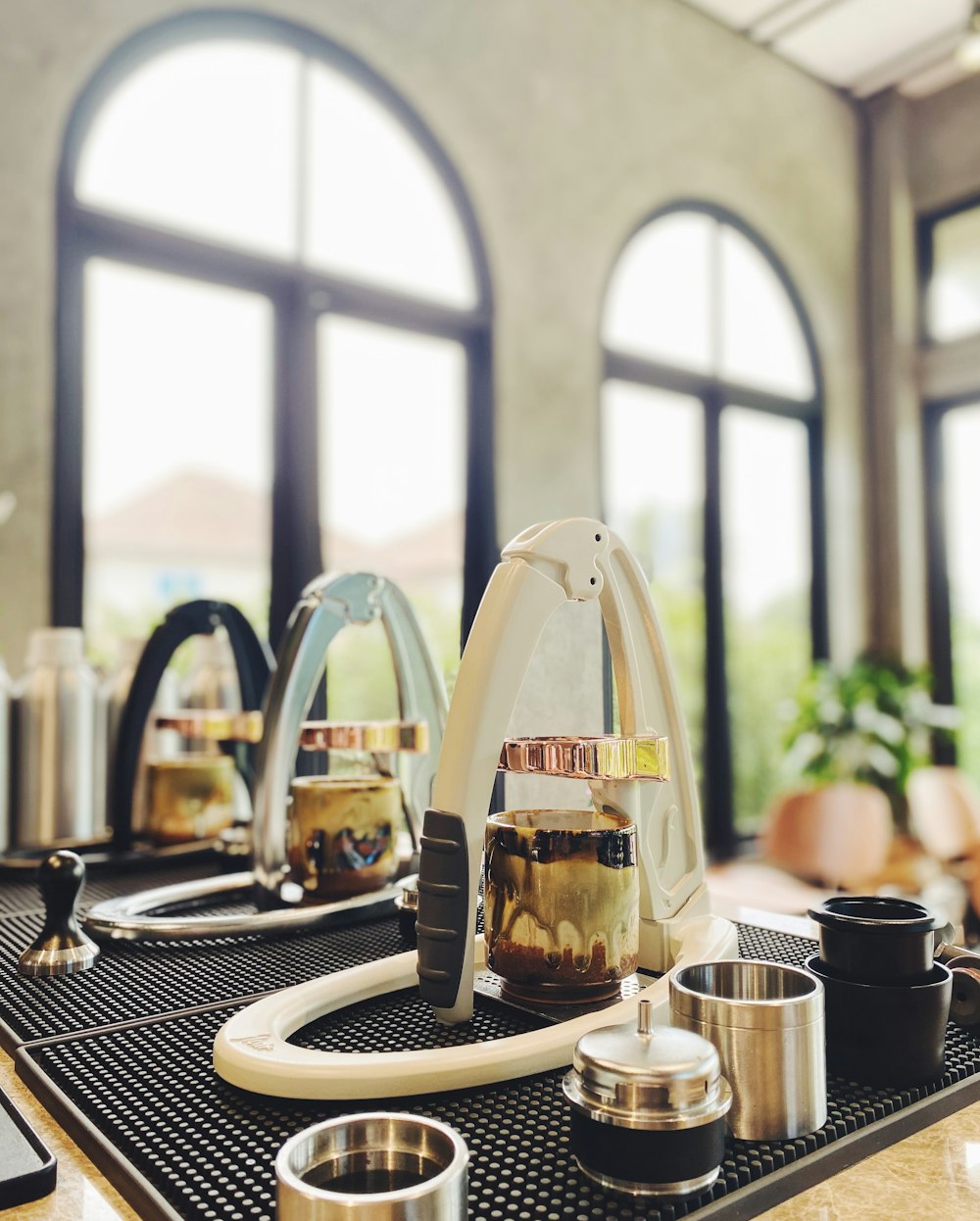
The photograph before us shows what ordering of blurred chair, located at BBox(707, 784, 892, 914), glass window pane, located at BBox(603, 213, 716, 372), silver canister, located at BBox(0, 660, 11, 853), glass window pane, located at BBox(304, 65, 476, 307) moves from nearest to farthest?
1. silver canister, located at BBox(0, 660, 11, 853)
2. glass window pane, located at BBox(304, 65, 476, 307)
3. blurred chair, located at BBox(707, 784, 892, 914)
4. glass window pane, located at BBox(603, 213, 716, 372)

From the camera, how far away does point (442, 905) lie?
712mm

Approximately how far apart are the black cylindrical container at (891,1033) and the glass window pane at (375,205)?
2806 millimetres

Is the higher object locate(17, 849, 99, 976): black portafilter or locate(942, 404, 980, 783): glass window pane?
locate(942, 404, 980, 783): glass window pane

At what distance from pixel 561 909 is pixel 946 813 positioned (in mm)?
3565

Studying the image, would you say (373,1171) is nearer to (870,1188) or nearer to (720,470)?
(870,1188)

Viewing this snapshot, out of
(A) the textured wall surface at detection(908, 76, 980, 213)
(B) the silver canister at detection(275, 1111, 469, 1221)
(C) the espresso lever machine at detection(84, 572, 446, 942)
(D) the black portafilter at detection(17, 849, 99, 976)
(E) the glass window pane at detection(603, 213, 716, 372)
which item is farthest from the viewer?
(A) the textured wall surface at detection(908, 76, 980, 213)

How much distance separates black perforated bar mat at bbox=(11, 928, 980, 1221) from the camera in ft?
1.74

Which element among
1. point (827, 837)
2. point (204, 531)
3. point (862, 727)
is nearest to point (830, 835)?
point (827, 837)

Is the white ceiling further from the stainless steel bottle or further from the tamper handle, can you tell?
the tamper handle

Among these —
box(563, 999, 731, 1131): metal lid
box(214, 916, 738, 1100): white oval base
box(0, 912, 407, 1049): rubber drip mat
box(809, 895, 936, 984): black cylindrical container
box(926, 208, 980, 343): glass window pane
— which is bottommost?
box(0, 912, 407, 1049): rubber drip mat

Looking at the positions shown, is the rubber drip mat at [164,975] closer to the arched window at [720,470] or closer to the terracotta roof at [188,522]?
the terracotta roof at [188,522]

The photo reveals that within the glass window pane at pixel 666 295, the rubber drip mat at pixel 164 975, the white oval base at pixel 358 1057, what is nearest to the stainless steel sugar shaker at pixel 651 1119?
the white oval base at pixel 358 1057

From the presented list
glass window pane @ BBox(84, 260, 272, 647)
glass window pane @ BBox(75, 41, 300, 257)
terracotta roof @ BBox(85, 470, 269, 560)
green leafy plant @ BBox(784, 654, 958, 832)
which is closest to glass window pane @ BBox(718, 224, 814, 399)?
green leafy plant @ BBox(784, 654, 958, 832)

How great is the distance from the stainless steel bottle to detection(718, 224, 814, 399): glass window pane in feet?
11.2
